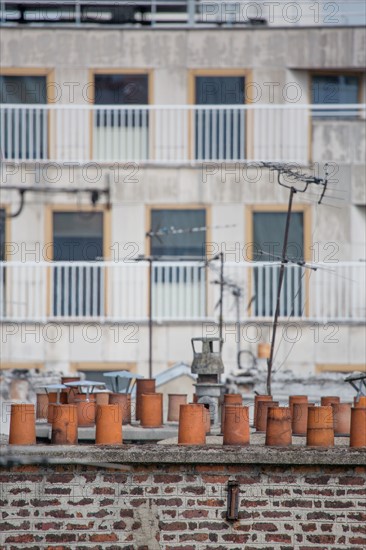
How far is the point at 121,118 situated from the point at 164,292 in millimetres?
3421

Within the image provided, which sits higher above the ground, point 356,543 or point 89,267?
point 89,267

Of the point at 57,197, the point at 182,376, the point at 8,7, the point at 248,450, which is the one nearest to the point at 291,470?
the point at 248,450

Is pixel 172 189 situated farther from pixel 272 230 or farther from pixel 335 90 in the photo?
pixel 335 90

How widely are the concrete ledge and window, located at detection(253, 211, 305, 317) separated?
46.1 ft

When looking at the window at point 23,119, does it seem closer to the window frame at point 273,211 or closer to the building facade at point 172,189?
the building facade at point 172,189

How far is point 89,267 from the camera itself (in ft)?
93.4

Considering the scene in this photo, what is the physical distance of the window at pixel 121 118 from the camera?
28.9 metres

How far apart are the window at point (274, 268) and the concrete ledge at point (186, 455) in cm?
1404

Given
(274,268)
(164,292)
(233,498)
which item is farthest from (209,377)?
(164,292)

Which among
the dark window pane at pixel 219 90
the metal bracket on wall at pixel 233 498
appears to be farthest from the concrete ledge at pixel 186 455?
the dark window pane at pixel 219 90

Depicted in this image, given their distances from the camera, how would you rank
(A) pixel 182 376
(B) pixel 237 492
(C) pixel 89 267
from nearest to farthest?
(B) pixel 237 492 → (A) pixel 182 376 → (C) pixel 89 267

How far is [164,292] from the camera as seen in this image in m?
28.5

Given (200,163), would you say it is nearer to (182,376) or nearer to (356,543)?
(182,376)

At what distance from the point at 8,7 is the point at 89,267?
5.68 metres
